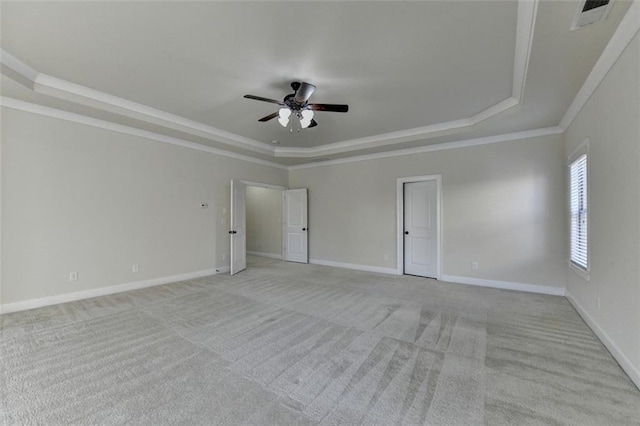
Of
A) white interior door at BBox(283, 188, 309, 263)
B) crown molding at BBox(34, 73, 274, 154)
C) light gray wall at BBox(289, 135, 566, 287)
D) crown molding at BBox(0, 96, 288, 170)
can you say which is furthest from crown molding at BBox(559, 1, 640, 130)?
crown molding at BBox(0, 96, 288, 170)

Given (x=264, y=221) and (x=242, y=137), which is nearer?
(x=242, y=137)

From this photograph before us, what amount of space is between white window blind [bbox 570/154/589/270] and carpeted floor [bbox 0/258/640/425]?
2.48ft

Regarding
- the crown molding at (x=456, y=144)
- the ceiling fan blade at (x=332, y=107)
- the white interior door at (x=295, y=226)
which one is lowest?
the white interior door at (x=295, y=226)

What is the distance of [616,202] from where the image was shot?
2348 millimetres

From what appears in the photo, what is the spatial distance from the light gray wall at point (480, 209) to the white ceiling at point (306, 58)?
635mm

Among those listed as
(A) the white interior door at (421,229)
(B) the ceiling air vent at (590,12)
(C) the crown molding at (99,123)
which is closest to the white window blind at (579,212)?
(B) the ceiling air vent at (590,12)

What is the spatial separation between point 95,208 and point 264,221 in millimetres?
4607

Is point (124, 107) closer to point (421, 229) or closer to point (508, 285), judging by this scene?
point (421, 229)

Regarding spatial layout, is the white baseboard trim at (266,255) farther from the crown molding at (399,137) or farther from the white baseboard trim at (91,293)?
the crown molding at (399,137)

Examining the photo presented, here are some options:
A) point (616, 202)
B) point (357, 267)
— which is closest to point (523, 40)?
point (616, 202)

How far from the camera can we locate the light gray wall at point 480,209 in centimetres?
→ 434

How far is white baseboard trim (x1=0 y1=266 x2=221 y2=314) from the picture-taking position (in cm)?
347

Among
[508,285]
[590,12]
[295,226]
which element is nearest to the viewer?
[590,12]

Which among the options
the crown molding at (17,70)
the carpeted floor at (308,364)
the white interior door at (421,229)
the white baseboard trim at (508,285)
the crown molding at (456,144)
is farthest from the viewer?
the white interior door at (421,229)
